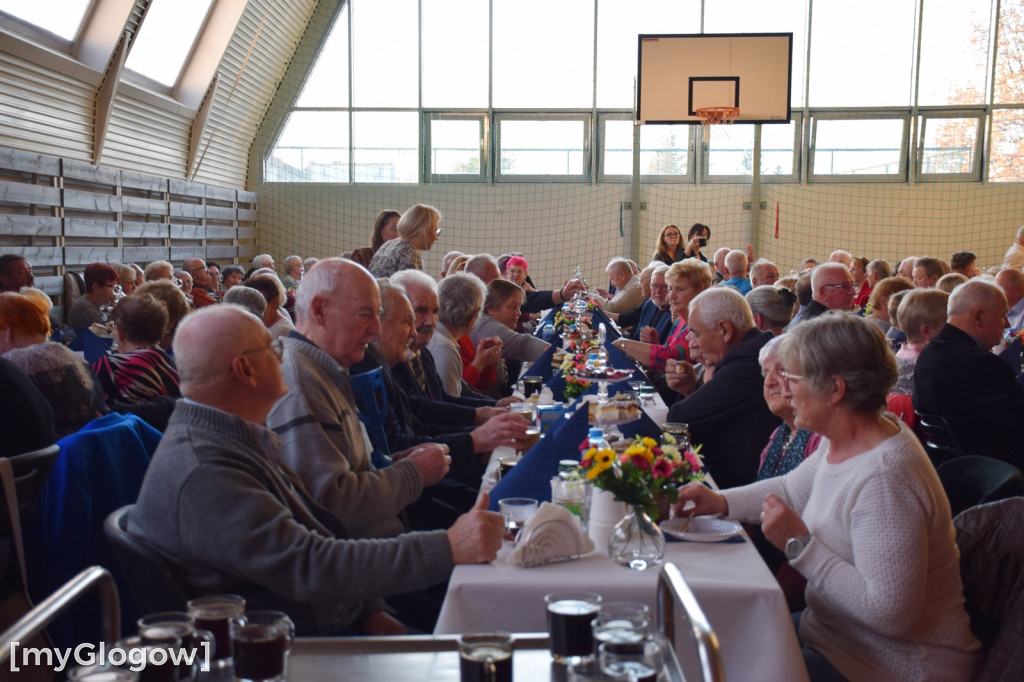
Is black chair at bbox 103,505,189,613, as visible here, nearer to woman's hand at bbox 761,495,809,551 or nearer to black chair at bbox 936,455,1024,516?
woman's hand at bbox 761,495,809,551

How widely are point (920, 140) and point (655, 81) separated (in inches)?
179

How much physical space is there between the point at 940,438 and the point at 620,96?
10.2 m

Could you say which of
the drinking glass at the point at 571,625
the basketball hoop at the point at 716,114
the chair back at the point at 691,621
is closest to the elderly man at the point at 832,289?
the chair back at the point at 691,621

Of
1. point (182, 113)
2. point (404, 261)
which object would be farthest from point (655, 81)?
point (404, 261)

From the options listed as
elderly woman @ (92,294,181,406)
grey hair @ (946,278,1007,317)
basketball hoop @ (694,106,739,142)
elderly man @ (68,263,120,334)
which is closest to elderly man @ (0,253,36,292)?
elderly man @ (68,263,120,334)

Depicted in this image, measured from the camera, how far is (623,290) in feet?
28.9

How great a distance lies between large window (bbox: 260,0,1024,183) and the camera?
1295 cm

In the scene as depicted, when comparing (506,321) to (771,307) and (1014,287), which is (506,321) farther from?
(1014,287)

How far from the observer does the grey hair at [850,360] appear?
6.51 feet

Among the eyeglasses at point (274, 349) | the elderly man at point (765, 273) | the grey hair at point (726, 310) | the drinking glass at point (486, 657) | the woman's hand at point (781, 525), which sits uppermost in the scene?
the eyeglasses at point (274, 349)

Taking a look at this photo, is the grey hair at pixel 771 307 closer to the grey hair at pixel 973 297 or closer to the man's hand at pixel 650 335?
the grey hair at pixel 973 297

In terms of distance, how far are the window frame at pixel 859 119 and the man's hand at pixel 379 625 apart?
12303 millimetres

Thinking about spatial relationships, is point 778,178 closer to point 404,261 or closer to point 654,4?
point 654,4

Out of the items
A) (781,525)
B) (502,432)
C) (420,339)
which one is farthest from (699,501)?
(420,339)
